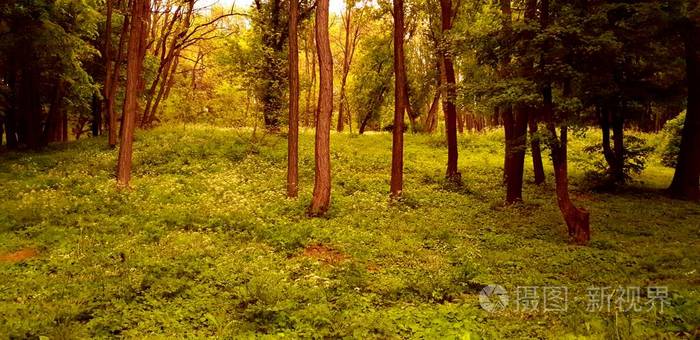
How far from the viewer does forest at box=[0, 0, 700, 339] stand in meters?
7.60

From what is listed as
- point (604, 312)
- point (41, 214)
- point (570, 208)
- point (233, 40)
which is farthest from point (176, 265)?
point (233, 40)

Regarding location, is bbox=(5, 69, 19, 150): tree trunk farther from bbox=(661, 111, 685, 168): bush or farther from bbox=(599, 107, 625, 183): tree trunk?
bbox=(661, 111, 685, 168): bush

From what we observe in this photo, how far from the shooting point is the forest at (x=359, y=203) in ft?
24.9

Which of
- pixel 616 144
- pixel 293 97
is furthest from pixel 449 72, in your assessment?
pixel 616 144

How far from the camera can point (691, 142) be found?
59.3 feet

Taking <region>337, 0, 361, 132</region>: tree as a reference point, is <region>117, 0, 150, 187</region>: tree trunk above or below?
below

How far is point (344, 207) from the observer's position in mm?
14883

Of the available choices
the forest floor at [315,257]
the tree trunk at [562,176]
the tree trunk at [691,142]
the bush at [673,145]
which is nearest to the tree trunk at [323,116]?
the forest floor at [315,257]

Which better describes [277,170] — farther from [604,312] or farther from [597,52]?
[604,312]

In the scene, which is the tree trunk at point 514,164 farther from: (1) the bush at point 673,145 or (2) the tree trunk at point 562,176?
(1) the bush at point 673,145

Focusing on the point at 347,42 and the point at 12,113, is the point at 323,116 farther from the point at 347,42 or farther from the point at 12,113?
the point at 347,42

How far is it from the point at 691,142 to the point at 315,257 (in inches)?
674

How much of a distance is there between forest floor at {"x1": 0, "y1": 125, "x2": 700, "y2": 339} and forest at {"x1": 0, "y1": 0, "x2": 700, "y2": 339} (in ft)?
0.20

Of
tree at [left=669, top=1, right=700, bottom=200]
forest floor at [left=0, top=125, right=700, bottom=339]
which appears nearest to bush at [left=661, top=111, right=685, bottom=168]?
forest floor at [left=0, top=125, right=700, bottom=339]
